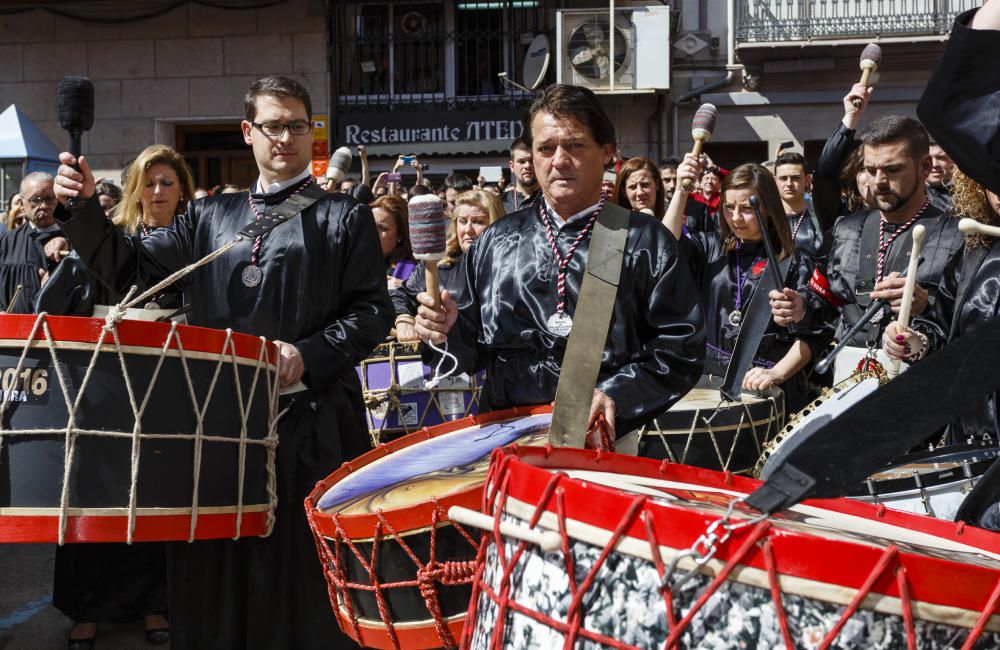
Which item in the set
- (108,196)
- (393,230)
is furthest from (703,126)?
(108,196)

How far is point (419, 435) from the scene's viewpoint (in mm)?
3148

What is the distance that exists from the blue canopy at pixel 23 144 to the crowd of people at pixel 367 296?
33.6ft

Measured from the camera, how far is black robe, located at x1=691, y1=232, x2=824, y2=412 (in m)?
5.53

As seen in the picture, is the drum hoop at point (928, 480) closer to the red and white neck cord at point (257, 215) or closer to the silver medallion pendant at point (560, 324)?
the silver medallion pendant at point (560, 324)

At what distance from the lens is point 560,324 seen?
3131 mm

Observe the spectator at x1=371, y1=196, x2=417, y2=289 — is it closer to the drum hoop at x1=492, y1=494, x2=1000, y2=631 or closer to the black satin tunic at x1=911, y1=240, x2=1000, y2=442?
the black satin tunic at x1=911, y1=240, x2=1000, y2=442

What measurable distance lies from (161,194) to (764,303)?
292 cm

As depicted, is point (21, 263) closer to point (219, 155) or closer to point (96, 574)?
point (96, 574)

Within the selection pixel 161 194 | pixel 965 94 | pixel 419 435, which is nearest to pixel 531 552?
pixel 965 94

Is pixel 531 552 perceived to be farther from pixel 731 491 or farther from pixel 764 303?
pixel 764 303

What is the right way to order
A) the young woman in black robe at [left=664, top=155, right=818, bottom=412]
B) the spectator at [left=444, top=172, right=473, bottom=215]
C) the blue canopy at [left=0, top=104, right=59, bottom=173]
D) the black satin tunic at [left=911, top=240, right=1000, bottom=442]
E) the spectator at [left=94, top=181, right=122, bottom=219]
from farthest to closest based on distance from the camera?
1. the blue canopy at [left=0, top=104, right=59, bottom=173]
2. the spectator at [left=444, top=172, right=473, bottom=215]
3. the spectator at [left=94, top=181, right=122, bottom=219]
4. the young woman in black robe at [left=664, top=155, right=818, bottom=412]
5. the black satin tunic at [left=911, top=240, right=1000, bottom=442]

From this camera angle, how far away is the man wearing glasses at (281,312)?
3518 mm

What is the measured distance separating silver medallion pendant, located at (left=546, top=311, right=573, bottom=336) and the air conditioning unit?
47.4 feet

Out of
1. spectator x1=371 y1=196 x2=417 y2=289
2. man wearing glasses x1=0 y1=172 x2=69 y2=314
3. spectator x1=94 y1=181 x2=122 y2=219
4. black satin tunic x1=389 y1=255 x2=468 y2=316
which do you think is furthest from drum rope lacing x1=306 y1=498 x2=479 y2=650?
spectator x1=94 y1=181 x2=122 y2=219
